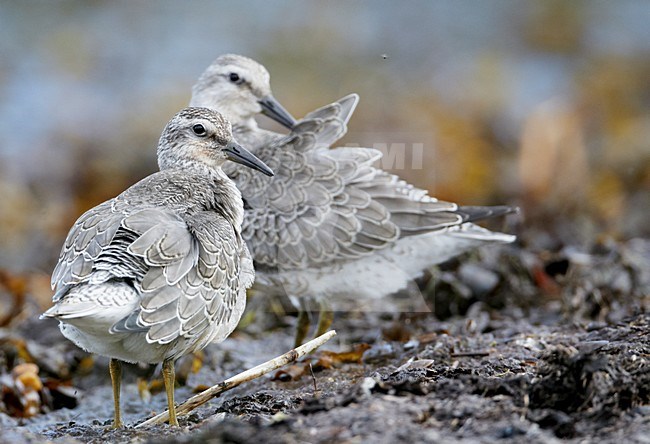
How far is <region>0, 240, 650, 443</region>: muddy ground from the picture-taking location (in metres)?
3.75

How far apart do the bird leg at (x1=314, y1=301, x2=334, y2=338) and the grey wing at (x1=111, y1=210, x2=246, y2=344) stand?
2007 millimetres

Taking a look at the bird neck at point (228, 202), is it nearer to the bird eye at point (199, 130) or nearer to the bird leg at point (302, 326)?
the bird eye at point (199, 130)

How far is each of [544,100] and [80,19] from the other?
850 centimetres

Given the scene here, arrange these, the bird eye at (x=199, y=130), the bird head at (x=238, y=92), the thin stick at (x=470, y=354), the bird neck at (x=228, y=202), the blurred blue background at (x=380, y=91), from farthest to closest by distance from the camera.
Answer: the blurred blue background at (x=380, y=91), the bird head at (x=238, y=92), the bird eye at (x=199, y=130), the thin stick at (x=470, y=354), the bird neck at (x=228, y=202)

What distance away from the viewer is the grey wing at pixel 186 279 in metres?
4.66

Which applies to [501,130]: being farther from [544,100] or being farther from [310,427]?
[310,427]

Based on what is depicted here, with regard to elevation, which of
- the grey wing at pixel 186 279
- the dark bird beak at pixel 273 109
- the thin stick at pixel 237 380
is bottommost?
the thin stick at pixel 237 380

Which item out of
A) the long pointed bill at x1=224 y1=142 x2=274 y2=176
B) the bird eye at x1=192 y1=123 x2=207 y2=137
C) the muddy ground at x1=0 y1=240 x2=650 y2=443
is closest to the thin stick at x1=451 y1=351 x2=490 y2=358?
the muddy ground at x1=0 y1=240 x2=650 y2=443

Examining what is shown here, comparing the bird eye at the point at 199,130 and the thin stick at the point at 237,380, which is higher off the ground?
the bird eye at the point at 199,130

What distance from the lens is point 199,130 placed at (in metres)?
6.09

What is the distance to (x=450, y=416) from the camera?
381 centimetres

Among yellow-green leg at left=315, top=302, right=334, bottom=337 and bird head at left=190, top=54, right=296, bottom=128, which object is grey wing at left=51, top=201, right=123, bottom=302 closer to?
yellow-green leg at left=315, top=302, right=334, bottom=337

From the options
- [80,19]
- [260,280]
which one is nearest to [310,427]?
[260,280]

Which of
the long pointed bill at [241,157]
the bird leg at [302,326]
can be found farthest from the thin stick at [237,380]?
the bird leg at [302,326]
